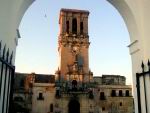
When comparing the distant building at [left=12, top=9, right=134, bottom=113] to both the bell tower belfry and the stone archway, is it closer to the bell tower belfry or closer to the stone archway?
the bell tower belfry

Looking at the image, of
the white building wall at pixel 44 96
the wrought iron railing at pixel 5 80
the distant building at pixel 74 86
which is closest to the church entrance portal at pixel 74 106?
the distant building at pixel 74 86

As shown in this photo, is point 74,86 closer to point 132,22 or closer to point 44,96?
point 44,96

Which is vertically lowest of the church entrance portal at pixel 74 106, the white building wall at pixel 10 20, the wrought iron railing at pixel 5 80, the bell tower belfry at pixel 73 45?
the church entrance portal at pixel 74 106

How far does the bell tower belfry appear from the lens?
36.5 metres

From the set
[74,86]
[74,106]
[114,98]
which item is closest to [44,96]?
[74,106]

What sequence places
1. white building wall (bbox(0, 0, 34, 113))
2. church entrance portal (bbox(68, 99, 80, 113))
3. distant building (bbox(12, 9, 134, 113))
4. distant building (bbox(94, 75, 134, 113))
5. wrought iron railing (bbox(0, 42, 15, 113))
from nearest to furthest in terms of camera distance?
1. wrought iron railing (bbox(0, 42, 15, 113))
2. white building wall (bbox(0, 0, 34, 113))
3. church entrance portal (bbox(68, 99, 80, 113))
4. distant building (bbox(12, 9, 134, 113))
5. distant building (bbox(94, 75, 134, 113))

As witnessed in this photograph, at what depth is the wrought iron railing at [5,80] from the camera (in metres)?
3.47

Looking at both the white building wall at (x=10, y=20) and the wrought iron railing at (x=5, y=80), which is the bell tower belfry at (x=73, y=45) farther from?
the wrought iron railing at (x=5, y=80)

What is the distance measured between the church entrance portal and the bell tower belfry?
335 centimetres

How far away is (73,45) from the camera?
37.8 meters

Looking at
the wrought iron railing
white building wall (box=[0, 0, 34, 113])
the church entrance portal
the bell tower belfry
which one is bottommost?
the church entrance portal

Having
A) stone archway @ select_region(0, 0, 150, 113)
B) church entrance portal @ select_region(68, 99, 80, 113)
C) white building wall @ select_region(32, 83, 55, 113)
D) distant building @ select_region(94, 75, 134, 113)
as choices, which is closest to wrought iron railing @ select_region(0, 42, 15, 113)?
stone archway @ select_region(0, 0, 150, 113)

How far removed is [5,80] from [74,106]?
32.0 m

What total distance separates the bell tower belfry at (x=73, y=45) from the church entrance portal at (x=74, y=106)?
3352 millimetres
